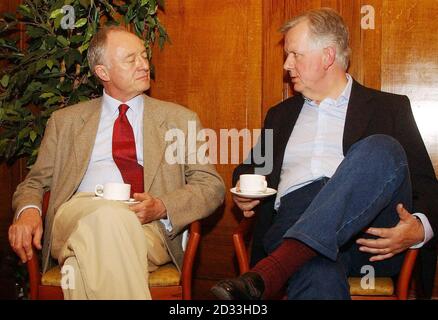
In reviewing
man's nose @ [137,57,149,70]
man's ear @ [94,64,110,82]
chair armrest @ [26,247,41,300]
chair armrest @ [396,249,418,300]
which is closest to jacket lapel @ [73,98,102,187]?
man's ear @ [94,64,110,82]

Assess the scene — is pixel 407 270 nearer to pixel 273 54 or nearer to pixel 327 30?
pixel 327 30

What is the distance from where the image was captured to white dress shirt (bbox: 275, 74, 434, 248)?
212 cm

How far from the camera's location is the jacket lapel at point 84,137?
225cm

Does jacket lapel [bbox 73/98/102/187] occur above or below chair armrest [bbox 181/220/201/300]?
above

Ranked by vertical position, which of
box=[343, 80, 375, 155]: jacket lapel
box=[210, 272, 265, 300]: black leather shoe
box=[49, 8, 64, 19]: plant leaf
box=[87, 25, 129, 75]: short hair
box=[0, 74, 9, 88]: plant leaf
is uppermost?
box=[49, 8, 64, 19]: plant leaf

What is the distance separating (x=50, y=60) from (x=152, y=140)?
2.57ft

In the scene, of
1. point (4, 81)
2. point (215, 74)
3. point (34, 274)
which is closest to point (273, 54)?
point (215, 74)

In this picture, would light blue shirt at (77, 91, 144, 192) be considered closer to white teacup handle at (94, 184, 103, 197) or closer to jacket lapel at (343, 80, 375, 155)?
white teacup handle at (94, 184, 103, 197)

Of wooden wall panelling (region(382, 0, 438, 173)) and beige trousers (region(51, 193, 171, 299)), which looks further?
wooden wall panelling (region(382, 0, 438, 173))

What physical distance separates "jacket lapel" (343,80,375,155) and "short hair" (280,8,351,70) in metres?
0.17

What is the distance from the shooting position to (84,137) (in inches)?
90.3

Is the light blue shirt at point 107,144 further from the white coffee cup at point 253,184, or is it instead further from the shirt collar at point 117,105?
the white coffee cup at point 253,184

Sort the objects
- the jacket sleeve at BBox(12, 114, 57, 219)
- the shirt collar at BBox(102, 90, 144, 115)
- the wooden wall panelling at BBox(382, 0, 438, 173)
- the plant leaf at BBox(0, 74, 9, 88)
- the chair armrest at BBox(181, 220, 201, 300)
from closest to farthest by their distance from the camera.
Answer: the chair armrest at BBox(181, 220, 201, 300)
the jacket sleeve at BBox(12, 114, 57, 219)
the shirt collar at BBox(102, 90, 144, 115)
the wooden wall panelling at BBox(382, 0, 438, 173)
the plant leaf at BBox(0, 74, 9, 88)
